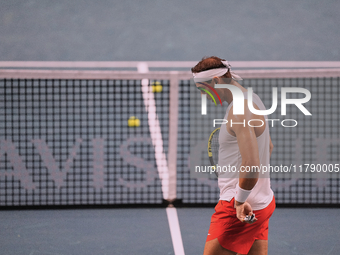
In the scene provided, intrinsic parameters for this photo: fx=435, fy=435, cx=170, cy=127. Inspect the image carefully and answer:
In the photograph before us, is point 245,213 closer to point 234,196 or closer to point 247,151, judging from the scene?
point 234,196

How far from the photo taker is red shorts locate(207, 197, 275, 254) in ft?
7.47

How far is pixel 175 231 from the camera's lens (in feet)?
13.5

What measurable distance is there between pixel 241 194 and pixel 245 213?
0.11m

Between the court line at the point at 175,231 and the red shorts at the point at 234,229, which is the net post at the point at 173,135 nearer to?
the court line at the point at 175,231

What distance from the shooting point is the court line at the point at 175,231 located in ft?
12.1

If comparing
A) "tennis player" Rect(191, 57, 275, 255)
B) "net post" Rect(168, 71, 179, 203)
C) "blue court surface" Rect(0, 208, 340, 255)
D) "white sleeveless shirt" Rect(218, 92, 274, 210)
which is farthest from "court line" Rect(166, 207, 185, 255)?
"white sleeveless shirt" Rect(218, 92, 274, 210)

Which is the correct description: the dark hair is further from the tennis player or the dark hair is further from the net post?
the net post

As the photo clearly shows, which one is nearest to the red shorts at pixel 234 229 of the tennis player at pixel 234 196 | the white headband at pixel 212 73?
the tennis player at pixel 234 196

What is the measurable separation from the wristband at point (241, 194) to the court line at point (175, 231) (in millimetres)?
1615

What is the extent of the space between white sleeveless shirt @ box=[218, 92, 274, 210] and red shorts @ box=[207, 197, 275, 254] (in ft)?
0.14
